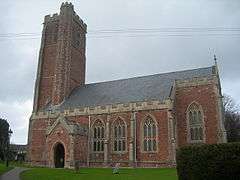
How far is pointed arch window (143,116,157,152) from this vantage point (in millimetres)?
36250

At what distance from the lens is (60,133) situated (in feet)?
128

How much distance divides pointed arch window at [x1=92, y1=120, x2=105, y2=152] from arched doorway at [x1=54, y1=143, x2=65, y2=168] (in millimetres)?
4175

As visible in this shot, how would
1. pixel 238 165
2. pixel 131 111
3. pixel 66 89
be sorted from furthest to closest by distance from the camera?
pixel 66 89 → pixel 131 111 → pixel 238 165

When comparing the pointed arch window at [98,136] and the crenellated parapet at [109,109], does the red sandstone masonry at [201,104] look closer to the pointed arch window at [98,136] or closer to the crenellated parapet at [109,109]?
the crenellated parapet at [109,109]

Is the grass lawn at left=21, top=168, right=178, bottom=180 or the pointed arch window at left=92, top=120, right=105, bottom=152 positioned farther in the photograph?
the pointed arch window at left=92, top=120, right=105, bottom=152

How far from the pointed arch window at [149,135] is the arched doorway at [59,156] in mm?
10804

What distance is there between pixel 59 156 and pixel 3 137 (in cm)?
3335

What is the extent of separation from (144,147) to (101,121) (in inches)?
270

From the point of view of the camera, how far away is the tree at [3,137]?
201 ft

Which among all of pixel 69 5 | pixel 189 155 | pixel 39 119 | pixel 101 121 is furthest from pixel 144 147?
pixel 69 5

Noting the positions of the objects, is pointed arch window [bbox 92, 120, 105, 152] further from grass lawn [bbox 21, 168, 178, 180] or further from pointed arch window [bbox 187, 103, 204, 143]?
grass lawn [bbox 21, 168, 178, 180]

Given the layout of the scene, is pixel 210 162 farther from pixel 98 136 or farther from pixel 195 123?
pixel 98 136

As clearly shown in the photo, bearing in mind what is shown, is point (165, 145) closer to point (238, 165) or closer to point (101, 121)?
point (101, 121)

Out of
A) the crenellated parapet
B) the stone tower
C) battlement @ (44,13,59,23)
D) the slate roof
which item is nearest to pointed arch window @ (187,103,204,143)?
the crenellated parapet
